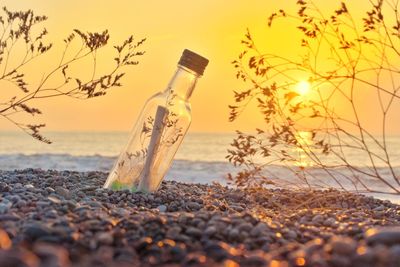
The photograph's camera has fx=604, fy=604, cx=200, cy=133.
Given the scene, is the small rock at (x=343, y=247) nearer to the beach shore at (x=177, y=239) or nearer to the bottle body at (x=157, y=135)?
the beach shore at (x=177, y=239)

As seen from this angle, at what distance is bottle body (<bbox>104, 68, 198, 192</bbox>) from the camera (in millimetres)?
4902

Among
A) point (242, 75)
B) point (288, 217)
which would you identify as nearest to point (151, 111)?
point (242, 75)

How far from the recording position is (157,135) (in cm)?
489

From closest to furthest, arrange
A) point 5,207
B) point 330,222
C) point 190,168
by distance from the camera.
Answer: point 5,207
point 330,222
point 190,168

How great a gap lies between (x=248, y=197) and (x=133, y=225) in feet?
8.55

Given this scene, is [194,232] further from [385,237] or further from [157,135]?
[157,135]

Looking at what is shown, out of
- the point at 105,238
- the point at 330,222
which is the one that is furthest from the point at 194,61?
the point at 105,238

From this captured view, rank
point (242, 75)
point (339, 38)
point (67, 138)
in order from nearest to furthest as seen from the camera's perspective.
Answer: point (339, 38) < point (242, 75) < point (67, 138)

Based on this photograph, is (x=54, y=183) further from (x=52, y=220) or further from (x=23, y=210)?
(x=52, y=220)

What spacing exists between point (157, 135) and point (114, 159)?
11.8 meters

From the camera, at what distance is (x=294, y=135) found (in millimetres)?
4793

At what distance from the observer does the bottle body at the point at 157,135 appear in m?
4.90

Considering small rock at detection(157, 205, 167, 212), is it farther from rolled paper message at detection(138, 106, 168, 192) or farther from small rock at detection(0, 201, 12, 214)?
small rock at detection(0, 201, 12, 214)

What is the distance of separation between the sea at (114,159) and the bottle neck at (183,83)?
981 mm
